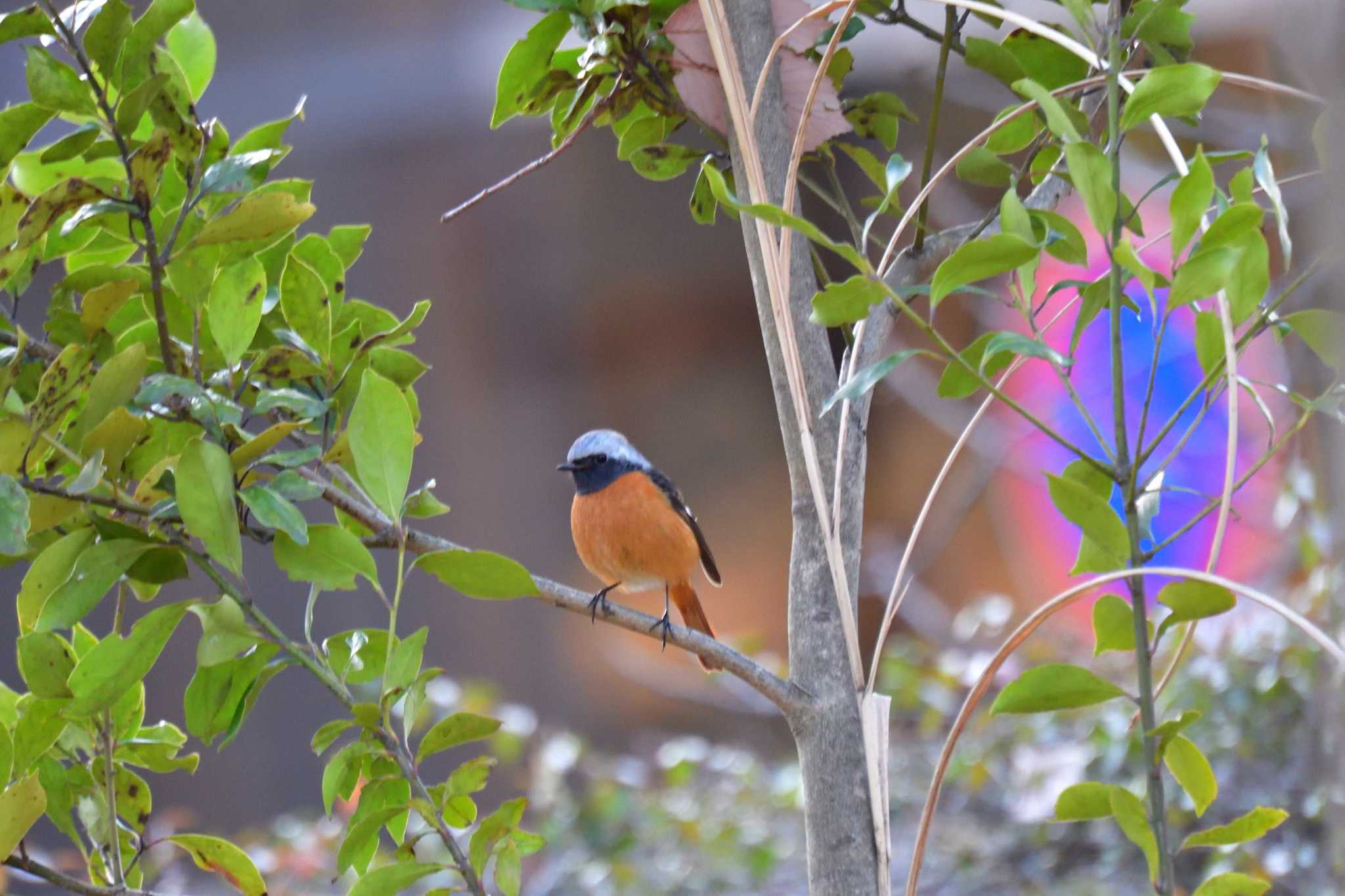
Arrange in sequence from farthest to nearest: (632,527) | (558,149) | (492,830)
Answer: (632,527)
(558,149)
(492,830)

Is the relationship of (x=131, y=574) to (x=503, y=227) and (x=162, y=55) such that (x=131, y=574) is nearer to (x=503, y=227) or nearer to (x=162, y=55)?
(x=162, y=55)

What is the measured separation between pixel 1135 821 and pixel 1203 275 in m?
0.33

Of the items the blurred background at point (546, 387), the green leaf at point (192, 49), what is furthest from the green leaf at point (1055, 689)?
the blurred background at point (546, 387)

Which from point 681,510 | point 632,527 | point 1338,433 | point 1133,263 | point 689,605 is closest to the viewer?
point 1338,433

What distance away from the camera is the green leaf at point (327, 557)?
2.69 feet

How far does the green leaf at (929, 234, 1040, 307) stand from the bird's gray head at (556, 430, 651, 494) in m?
1.86

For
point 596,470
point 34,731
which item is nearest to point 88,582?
point 34,731

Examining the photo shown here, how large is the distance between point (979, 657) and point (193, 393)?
9.19ft

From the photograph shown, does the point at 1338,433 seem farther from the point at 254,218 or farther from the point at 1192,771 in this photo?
the point at 254,218

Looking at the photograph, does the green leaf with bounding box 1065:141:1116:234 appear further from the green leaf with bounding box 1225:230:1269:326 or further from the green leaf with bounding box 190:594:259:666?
the green leaf with bounding box 190:594:259:666

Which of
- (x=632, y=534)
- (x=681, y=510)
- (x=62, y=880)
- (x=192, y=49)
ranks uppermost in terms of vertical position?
(x=681, y=510)

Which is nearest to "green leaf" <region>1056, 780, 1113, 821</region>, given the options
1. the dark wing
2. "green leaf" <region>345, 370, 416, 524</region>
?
"green leaf" <region>345, 370, 416, 524</region>

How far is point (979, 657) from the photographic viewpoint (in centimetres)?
329

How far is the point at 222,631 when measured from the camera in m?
0.83
